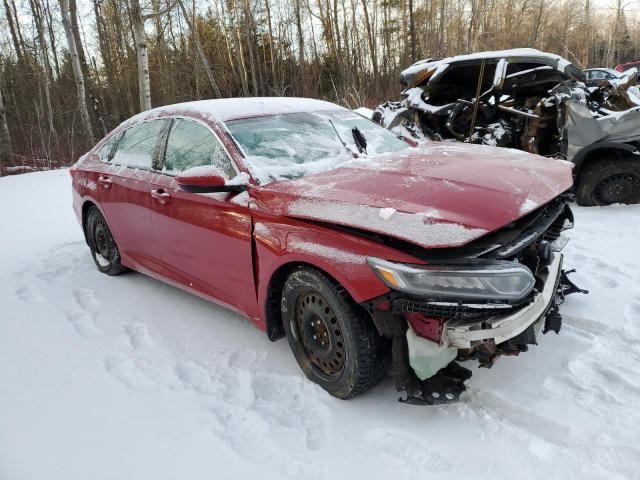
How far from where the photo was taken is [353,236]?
219 cm

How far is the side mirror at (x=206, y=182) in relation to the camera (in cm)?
263

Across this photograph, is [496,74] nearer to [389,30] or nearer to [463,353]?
[463,353]

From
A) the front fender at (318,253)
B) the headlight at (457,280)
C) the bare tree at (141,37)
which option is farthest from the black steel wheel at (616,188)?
the bare tree at (141,37)

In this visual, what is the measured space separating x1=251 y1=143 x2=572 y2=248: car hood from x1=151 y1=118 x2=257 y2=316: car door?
0.96 feet

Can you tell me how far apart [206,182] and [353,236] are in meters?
0.95

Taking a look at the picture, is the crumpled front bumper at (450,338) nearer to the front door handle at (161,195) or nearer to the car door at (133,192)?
the front door handle at (161,195)

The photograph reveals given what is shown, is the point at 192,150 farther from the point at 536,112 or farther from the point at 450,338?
the point at 536,112

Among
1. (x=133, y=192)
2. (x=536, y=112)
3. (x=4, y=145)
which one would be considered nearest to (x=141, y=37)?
(x=4, y=145)

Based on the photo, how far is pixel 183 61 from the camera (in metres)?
26.4

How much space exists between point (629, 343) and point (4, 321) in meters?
4.35

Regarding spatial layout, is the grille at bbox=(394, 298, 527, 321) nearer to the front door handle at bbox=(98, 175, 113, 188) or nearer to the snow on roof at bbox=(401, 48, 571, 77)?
the front door handle at bbox=(98, 175, 113, 188)

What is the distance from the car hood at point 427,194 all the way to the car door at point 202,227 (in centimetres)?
29

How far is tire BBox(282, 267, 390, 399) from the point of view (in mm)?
2273

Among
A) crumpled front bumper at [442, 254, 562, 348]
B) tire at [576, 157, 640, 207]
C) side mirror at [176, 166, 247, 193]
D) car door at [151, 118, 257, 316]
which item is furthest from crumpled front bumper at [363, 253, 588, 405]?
tire at [576, 157, 640, 207]
